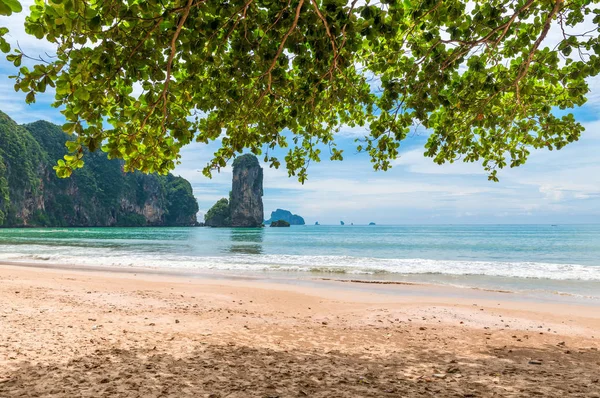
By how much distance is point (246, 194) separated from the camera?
126750 mm

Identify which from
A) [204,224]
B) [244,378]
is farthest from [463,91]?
[204,224]

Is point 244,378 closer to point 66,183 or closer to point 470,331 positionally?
point 470,331

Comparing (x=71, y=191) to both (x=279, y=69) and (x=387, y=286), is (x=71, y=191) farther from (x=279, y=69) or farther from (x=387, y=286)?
(x=279, y=69)

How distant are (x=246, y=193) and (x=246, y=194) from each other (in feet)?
1.09

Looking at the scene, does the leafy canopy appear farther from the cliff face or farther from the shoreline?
the cliff face

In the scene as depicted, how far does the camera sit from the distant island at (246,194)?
124812mm

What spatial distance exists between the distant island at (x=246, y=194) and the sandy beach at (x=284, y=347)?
116m

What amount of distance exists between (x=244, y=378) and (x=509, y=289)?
1216cm

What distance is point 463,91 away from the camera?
5352 mm

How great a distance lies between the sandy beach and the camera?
3701 mm

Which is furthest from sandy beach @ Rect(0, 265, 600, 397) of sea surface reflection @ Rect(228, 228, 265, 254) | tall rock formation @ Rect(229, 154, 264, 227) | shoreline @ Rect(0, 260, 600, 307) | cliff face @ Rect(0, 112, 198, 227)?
tall rock formation @ Rect(229, 154, 264, 227)

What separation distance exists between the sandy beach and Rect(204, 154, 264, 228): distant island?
116m

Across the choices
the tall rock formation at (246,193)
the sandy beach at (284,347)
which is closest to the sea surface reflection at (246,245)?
the sandy beach at (284,347)

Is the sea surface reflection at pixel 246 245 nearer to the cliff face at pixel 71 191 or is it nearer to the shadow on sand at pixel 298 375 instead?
the shadow on sand at pixel 298 375
